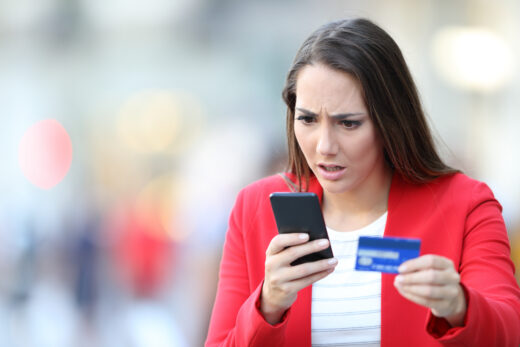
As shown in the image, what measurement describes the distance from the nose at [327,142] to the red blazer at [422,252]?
11.4 inches

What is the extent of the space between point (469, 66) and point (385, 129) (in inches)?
161

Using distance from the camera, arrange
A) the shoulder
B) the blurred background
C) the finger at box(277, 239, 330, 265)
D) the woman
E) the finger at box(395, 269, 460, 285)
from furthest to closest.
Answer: the blurred background < the shoulder < the woman < the finger at box(277, 239, 330, 265) < the finger at box(395, 269, 460, 285)

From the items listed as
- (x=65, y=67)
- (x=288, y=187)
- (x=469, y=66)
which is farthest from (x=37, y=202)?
(x=288, y=187)

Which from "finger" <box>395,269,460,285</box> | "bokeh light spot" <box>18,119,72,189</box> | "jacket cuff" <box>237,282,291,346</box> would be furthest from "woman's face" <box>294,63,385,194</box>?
"bokeh light spot" <box>18,119,72,189</box>

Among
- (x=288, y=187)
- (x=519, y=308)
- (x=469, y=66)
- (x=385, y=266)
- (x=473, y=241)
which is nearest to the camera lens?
(x=385, y=266)

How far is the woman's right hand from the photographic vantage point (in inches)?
56.9

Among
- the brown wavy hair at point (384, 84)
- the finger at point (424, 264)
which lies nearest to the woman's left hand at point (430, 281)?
the finger at point (424, 264)

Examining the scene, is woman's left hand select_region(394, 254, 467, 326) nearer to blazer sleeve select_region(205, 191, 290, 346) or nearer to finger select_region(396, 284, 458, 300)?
finger select_region(396, 284, 458, 300)

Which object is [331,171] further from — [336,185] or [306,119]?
[306,119]

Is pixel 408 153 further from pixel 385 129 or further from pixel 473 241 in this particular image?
pixel 473 241

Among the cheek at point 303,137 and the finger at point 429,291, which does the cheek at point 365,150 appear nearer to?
the cheek at point 303,137

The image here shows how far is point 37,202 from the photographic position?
627cm

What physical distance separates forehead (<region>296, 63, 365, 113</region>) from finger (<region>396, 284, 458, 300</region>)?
579 mm

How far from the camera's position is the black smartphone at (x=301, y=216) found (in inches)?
56.7
